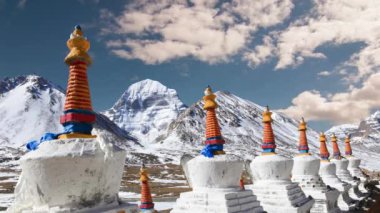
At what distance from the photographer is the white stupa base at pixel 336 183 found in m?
23.2

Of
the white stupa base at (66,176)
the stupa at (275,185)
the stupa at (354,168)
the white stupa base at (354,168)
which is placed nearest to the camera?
the white stupa base at (66,176)

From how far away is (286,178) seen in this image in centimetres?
1609

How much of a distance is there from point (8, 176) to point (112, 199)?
3693 inches

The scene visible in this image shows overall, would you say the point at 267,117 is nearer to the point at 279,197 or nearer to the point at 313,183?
the point at 279,197

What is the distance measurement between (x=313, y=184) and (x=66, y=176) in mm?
16963

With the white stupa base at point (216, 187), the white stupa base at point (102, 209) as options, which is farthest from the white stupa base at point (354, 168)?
the white stupa base at point (102, 209)

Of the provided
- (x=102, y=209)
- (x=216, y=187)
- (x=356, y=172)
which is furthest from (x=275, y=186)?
(x=356, y=172)

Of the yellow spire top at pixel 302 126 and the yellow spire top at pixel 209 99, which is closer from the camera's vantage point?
the yellow spire top at pixel 209 99

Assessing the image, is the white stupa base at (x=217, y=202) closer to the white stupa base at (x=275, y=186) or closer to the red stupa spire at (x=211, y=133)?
the red stupa spire at (x=211, y=133)

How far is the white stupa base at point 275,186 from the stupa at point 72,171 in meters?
9.66

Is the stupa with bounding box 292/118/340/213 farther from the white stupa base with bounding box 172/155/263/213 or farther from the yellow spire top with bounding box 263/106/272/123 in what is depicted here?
the white stupa base with bounding box 172/155/263/213

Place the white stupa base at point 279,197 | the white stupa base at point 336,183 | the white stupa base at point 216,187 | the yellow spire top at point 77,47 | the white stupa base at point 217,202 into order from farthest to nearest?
the white stupa base at point 336,183 < the white stupa base at point 279,197 < the white stupa base at point 216,187 < the white stupa base at point 217,202 < the yellow spire top at point 77,47

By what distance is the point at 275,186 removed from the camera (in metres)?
15.6

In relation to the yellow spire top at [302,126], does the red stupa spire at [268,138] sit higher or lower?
lower
